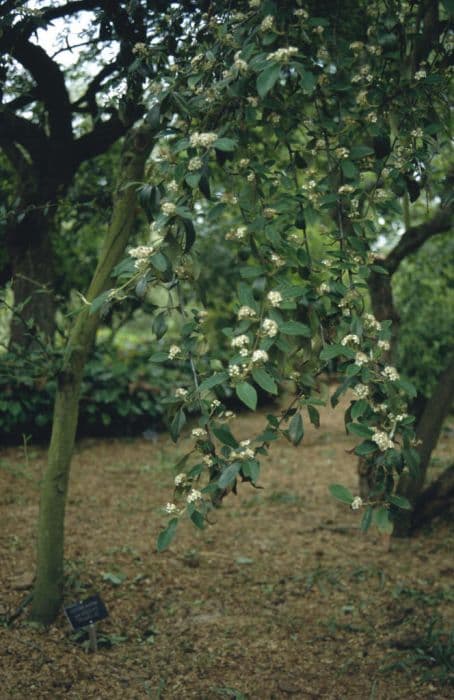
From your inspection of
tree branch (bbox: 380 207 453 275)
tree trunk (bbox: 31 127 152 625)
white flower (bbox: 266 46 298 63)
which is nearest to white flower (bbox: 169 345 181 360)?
white flower (bbox: 266 46 298 63)

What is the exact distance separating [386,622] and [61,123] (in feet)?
9.13

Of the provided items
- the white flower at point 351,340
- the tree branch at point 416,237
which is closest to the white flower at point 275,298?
the white flower at point 351,340

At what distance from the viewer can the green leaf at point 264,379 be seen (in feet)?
4.73

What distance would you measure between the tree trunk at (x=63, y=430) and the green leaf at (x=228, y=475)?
4.15ft

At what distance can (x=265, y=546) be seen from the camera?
12.6 ft

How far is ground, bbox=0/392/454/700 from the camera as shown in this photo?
252cm

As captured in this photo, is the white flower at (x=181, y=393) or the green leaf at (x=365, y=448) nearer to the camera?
the green leaf at (x=365, y=448)

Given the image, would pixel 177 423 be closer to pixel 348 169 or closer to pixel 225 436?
pixel 225 436

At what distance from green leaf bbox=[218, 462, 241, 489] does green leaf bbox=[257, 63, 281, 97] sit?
86 cm

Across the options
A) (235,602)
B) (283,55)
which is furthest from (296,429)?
(235,602)

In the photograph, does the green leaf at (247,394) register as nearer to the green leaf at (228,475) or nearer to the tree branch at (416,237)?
the green leaf at (228,475)

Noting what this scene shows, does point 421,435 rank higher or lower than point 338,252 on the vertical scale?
lower

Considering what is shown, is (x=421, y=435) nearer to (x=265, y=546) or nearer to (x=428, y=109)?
(x=265, y=546)

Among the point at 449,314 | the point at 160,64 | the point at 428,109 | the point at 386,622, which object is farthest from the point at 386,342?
the point at 449,314
